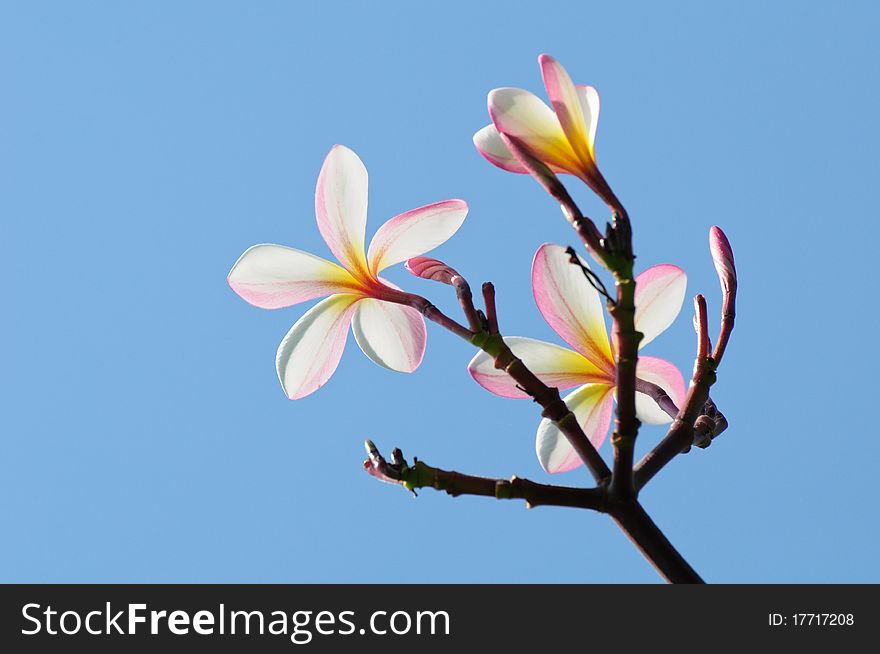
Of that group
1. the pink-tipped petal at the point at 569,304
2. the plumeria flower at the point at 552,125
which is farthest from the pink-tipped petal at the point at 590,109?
the pink-tipped petal at the point at 569,304

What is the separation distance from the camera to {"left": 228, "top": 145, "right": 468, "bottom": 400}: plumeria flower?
1.89ft

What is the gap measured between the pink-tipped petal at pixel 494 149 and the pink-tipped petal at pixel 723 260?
156 mm

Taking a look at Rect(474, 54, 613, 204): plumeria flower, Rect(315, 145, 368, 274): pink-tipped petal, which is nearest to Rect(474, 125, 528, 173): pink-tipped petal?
Rect(474, 54, 613, 204): plumeria flower

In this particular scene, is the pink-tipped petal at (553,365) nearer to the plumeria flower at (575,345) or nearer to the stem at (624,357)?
the plumeria flower at (575,345)

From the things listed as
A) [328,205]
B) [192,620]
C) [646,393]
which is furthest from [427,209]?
[192,620]

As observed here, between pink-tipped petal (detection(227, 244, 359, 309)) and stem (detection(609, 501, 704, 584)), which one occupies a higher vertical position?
pink-tipped petal (detection(227, 244, 359, 309))

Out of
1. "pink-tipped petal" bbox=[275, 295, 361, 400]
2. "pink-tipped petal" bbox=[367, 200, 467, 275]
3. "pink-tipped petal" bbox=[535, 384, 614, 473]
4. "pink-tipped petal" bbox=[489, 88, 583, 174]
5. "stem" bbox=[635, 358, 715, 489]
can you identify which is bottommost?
"stem" bbox=[635, 358, 715, 489]

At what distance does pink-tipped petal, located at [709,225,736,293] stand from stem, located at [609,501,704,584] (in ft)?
0.54

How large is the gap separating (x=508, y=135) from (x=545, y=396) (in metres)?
0.13

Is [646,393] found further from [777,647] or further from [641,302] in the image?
[777,647]

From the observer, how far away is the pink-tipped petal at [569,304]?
57cm

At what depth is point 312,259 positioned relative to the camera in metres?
0.58

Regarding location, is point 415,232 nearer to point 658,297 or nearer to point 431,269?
point 431,269

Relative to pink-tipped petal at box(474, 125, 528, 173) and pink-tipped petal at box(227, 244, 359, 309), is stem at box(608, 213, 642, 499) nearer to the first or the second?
pink-tipped petal at box(474, 125, 528, 173)
